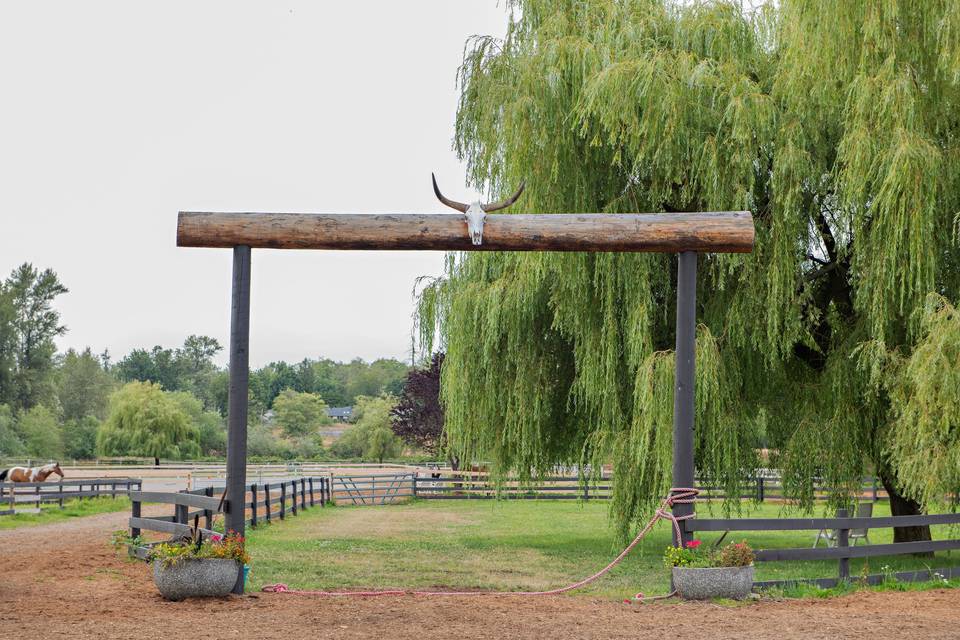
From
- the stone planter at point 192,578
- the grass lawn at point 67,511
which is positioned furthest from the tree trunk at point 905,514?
the grass lawn at point 67,511

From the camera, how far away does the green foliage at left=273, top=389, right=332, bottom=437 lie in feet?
229

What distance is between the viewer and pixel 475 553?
1464cm

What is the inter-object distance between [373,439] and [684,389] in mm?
43842

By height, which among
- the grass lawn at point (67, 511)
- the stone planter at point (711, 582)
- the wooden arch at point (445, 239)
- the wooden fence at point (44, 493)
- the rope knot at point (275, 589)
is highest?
the wooden arch at point (445, 239)

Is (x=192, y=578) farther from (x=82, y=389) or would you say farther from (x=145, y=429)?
(x=82, y=389)

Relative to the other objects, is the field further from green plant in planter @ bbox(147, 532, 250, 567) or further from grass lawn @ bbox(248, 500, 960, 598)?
green plant in planter @ bbox(147, 532, 250, 567)

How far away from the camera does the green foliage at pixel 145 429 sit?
54844 millimetres

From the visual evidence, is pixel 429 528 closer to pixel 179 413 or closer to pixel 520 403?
pixel 520 403

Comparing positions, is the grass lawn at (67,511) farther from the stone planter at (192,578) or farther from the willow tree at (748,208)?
the stone planter at (192,578)

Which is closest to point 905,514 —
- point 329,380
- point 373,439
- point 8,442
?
point 373,439

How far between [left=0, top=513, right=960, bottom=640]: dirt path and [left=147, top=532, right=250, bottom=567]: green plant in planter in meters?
0.35

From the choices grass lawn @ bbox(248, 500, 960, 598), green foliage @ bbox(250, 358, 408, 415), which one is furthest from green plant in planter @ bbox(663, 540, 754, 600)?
green foliage @ bbox(250, 358, 408, 415)

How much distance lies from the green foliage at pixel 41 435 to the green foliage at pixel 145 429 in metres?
3.71

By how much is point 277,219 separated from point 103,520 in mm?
12792
